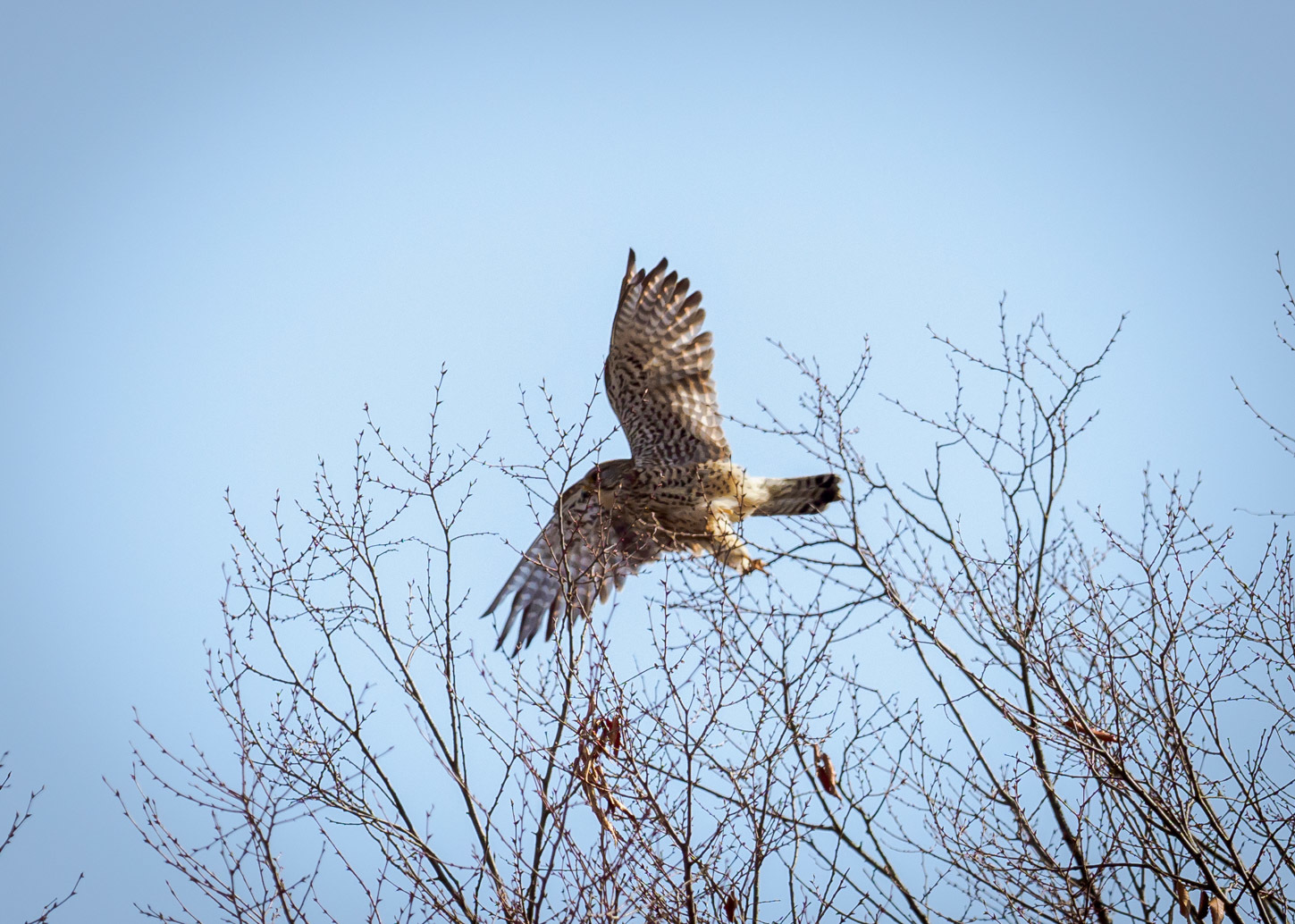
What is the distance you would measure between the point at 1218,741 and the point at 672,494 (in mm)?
4970

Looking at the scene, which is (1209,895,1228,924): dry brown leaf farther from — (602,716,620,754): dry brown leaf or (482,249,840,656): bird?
(482,249,840,656): bird

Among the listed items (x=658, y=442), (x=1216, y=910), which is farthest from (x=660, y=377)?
(x=1216, y=910)

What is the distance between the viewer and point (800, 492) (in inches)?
336

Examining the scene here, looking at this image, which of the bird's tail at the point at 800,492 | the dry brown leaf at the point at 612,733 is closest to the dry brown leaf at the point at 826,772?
the dry brown leaf at the point at 612,733

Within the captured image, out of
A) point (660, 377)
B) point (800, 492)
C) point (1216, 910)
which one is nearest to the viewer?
point (1216, 910)

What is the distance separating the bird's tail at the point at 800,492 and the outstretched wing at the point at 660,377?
0.57 m

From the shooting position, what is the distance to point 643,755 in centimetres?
495

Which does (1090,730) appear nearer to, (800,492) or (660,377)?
(800,492)

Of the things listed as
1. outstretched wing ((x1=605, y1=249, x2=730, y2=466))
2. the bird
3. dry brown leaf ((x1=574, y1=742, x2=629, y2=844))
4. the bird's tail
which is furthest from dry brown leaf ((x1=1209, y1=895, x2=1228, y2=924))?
outstretched wing ((x1=605, y1=249, x2=730, y2=466))

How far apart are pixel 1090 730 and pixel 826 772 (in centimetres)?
100

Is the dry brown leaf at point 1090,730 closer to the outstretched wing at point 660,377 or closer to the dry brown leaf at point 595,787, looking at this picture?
the dry brown leaf at point 595,787

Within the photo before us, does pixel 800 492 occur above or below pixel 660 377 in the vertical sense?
below

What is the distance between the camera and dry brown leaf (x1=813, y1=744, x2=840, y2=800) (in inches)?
184

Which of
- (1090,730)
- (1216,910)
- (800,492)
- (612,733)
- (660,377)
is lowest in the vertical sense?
(1216,910)
